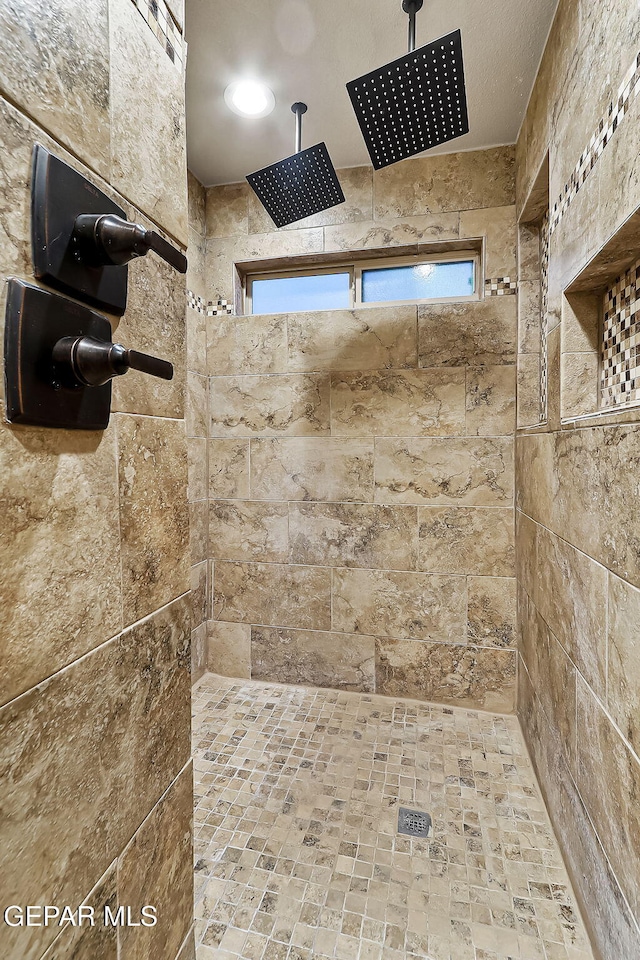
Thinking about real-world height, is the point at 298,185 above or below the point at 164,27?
above

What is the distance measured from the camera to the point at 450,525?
2006 mm

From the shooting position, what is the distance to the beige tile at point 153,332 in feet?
2.01

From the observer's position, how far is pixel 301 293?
2242mm

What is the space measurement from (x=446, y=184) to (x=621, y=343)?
4.27 ft

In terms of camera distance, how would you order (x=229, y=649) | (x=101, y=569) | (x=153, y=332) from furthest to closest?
1. (x=229, y=649)
2. (x=153, y=332)
3. (x=101, y=569)

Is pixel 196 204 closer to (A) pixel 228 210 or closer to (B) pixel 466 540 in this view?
(A) pixel 228 210

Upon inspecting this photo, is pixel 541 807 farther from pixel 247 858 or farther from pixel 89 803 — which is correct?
pixel 89 803

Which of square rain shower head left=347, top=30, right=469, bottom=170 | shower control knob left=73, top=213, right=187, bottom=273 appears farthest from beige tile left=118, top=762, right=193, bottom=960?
square rain shower head left=347, top=30, right=469, bottom=170

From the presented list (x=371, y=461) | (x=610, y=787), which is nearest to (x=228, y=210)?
(x=371, y=461)

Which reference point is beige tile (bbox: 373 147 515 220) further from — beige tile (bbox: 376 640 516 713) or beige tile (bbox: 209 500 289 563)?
beige tile (bbox: 376 640 516 713)

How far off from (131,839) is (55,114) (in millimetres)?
910

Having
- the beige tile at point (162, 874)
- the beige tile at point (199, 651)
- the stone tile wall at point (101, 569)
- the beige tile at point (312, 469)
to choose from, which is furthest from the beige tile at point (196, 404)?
the beige tile at point (162, 874)

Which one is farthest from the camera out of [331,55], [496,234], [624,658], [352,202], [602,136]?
[352,202]

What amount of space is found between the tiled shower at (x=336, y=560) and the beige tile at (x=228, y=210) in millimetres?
11
